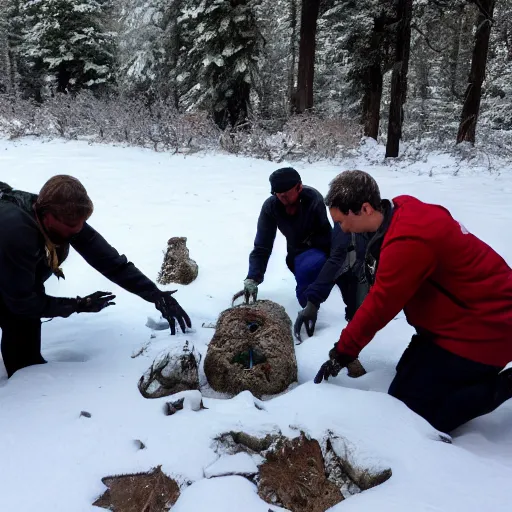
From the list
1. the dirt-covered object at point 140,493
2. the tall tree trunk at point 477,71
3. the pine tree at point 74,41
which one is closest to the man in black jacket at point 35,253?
the dirt-covered object at point 140,493

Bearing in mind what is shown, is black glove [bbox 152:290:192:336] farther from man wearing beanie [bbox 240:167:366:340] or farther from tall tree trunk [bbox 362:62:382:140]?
tall tree trunk [bbox 362:62:382:140]

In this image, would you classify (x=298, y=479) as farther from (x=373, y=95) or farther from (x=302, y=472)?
(x=373, y=95)

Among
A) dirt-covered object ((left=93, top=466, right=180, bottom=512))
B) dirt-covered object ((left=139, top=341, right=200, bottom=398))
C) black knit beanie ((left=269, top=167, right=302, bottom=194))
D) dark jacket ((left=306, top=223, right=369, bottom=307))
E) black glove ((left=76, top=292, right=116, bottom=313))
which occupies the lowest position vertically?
dirt-covered object ((left=93, top=466, right=180, bottom=512))

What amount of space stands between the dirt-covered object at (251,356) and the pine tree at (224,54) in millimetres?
8970

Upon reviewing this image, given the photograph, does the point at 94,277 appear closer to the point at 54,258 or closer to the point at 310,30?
the point at 54,258

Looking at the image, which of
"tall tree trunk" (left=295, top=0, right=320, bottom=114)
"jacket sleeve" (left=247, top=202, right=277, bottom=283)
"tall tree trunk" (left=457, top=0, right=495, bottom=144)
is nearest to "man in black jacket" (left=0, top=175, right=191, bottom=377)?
"jacket sleeve" (left=247, top=202, right=277, bottom=283)

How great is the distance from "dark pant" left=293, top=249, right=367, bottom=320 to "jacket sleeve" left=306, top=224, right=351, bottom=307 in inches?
7.1

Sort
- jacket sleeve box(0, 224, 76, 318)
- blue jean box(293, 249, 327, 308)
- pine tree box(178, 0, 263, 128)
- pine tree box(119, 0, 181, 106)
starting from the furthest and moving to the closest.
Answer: pine tree box(119, 0, 181, 106)
pine tree box(178, 0, 263, 128)
blue jean box(293, 249, 327, 308)
jacket sleeve box(0, 224, 76, 318)

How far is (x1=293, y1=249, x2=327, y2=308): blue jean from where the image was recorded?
3219 millimetres

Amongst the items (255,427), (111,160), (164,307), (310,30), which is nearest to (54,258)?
(164,307)

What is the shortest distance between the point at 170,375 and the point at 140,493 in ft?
2.30

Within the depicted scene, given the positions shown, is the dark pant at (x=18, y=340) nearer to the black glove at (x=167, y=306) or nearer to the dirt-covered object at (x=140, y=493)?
the black glove at (x=167, y=306)

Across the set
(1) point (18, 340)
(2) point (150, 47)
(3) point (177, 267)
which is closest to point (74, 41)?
(2) point (150, 47)

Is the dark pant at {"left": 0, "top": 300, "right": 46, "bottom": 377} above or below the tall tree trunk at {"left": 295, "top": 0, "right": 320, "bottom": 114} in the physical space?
below
